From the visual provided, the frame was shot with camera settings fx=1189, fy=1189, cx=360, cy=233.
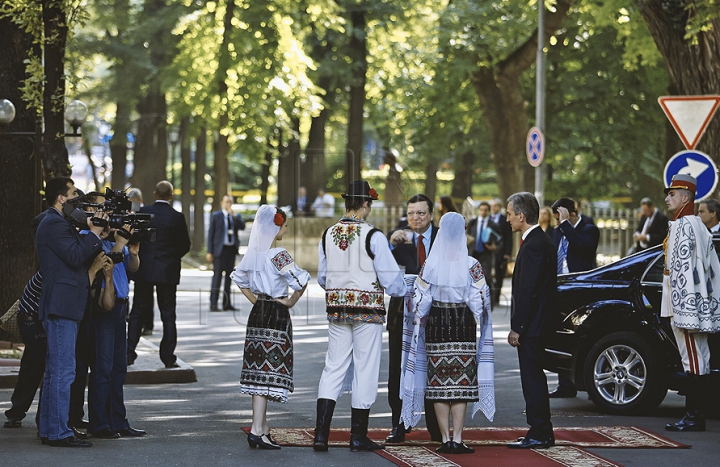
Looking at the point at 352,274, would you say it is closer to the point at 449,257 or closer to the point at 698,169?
the point at 449,257

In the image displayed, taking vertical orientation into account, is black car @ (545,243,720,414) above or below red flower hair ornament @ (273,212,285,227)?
below

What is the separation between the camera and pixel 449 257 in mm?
8891

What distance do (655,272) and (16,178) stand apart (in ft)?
24.8

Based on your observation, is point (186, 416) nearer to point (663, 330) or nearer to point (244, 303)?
point (663, 330)

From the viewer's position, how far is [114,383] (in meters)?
9.40

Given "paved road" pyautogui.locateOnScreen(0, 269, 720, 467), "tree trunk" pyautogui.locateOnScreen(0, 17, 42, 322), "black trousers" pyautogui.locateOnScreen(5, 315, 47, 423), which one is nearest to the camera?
"paved road" pyautogui.locateOnScreen(0, 269, 720, 467)

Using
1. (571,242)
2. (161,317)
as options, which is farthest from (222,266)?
(571,242)

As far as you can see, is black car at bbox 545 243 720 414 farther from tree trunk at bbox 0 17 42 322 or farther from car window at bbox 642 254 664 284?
tree trunk at bbox 0 17 42 322

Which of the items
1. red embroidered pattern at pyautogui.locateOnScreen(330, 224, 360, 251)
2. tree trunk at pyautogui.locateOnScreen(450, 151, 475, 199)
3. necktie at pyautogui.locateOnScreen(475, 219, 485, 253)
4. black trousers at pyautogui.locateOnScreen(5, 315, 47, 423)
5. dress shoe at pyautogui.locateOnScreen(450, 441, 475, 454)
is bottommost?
dress shoe at pyautogui.locateOnScreen(450, 441, 475, 454)

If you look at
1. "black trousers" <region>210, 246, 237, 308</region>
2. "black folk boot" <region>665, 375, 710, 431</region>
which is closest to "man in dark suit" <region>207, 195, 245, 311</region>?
"black trousers" <region>210, 246, 237, 308</region>

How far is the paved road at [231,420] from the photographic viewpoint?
8438 millimetres

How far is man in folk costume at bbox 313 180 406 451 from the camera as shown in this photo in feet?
29.1

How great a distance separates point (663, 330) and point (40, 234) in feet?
18.1

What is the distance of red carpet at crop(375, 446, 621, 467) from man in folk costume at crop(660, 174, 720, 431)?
1.62m
